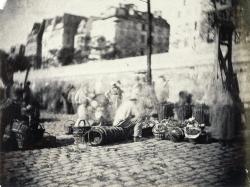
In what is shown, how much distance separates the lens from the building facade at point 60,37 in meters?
5.20

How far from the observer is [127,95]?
197 inches

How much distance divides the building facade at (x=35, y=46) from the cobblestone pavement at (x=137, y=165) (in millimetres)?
1175

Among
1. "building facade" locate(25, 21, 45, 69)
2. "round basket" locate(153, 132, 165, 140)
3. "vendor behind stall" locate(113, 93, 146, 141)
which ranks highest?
"building facade" locate(25, 21, 45, 69)

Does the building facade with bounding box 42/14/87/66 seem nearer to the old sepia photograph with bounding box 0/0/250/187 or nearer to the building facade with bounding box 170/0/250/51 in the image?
the old sepia photograph with bounding box 0/0/250/187

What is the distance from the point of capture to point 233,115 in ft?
15.4

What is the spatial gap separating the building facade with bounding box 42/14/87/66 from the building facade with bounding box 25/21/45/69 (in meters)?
0.06

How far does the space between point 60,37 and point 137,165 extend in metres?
1.90

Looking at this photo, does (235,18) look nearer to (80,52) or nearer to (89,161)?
(80,52)

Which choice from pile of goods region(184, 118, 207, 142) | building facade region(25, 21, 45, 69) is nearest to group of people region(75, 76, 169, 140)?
pile of goods region(184, 118, 207, 142)

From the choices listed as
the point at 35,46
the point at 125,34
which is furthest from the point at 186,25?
the point at 35,46

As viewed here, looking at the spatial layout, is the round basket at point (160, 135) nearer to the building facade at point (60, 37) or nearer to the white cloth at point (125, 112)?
the white cloth at point (125, 112)

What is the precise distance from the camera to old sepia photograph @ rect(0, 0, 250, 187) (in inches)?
185

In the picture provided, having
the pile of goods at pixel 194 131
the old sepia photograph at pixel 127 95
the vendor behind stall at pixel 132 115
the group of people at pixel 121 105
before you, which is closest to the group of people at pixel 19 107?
the old sepia photograph at pixel 127 95

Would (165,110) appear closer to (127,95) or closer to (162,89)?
(162,89)
